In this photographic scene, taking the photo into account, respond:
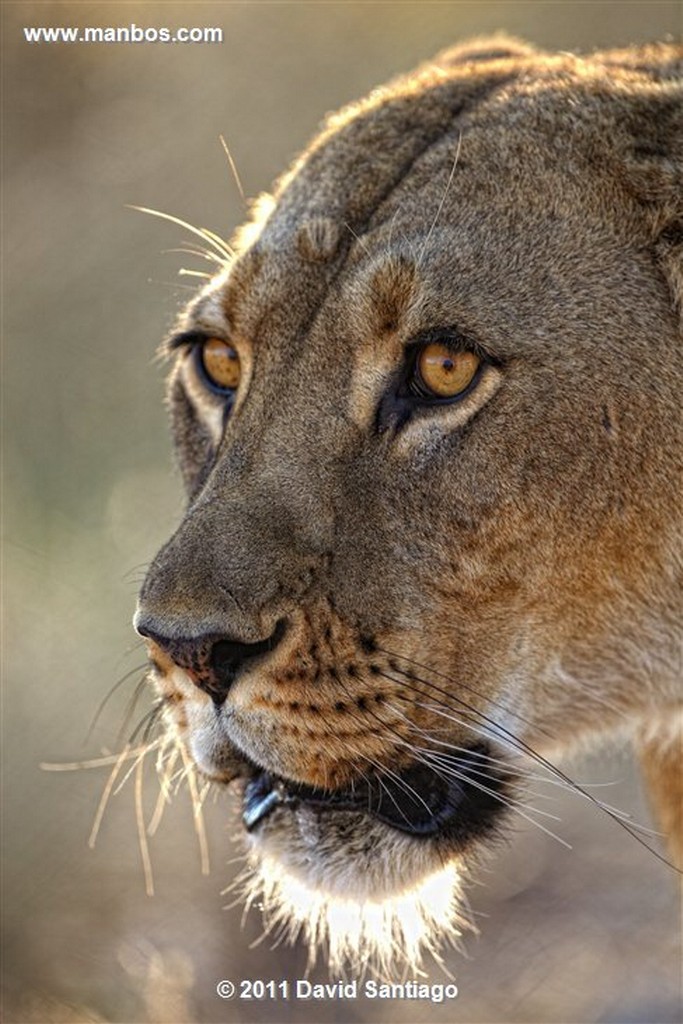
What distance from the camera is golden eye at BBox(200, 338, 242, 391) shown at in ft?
10.2

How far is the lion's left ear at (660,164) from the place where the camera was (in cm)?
277

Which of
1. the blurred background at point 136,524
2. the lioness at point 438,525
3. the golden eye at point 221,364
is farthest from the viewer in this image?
the blurred background at point 136,524

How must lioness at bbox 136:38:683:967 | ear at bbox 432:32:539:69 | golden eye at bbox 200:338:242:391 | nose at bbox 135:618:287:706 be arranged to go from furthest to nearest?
ear at bbox 432:32:539:69, golden eye at bbox 200:338:242:391, lioness at bbox 136:38:683:967, nose at bbox 135:618:287:706

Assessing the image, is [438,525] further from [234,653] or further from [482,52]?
[482,52]

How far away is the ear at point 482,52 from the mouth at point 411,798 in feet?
5.46

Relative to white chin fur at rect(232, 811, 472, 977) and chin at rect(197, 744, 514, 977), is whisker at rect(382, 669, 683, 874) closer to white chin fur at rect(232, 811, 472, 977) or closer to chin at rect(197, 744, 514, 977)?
chin at rect(197, 744, 514, 977)

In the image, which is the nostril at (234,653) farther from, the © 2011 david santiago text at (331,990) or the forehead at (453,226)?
the © 2011 david santiago text at (331,990)

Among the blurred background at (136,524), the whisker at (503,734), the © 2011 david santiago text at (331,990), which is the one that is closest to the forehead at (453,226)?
the whisker at (503,734)

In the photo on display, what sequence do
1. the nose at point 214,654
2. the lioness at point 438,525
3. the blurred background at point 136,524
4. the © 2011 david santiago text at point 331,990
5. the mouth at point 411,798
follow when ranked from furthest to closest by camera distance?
the blurred background at point 136,524 < the © 2011 david santiago text at point 331,990 < the mouth at point 411,798 < the lioness at point 438,525 < the nose at point 214,654

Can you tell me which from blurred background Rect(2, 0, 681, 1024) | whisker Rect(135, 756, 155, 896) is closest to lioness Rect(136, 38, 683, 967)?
whisker Rect(135, 756, 155, 896)

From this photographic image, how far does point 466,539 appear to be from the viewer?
2.69m

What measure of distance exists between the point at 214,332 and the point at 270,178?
12.5 ft

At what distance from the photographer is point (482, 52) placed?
364 cm

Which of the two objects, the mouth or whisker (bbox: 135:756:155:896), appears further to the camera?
whisker (bbox: 135:756:155:896)
